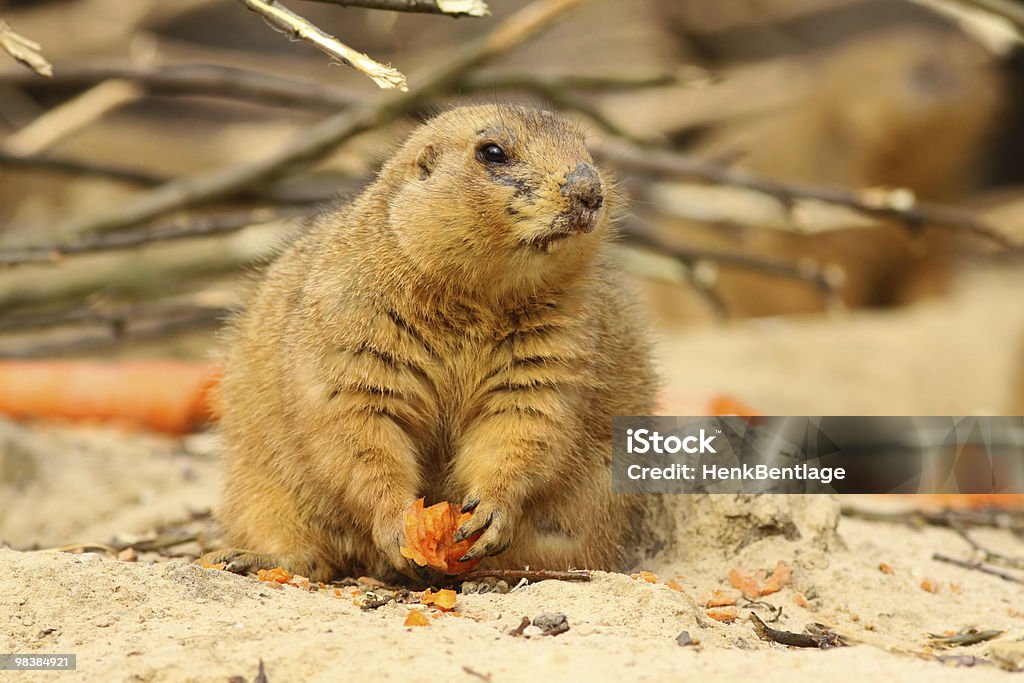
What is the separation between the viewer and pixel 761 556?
4160 mm

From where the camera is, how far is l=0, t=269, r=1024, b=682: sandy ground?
8.99ft

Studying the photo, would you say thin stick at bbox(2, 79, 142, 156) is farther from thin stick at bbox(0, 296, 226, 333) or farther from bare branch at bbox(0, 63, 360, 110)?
thin stick at bbox(0, 296, 226, 333)

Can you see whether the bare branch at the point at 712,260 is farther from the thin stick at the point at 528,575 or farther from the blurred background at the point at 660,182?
the thin stick at the point at 528,575

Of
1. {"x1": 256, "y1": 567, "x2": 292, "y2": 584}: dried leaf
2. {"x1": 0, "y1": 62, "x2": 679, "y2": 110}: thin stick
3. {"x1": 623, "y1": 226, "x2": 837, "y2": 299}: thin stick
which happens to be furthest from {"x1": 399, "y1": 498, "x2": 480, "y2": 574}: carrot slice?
{"x1": 623, "y1": 226, "x2": 837, "y2": 299}: thin stick

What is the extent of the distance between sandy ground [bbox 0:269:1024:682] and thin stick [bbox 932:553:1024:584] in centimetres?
3

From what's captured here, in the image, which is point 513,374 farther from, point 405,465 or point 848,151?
point 848,151

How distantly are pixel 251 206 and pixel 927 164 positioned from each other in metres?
8.66

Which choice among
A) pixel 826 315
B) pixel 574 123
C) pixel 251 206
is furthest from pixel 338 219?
pixel 826 315

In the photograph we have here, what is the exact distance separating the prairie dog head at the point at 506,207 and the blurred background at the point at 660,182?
4.06 ft

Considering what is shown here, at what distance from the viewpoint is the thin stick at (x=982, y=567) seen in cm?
439

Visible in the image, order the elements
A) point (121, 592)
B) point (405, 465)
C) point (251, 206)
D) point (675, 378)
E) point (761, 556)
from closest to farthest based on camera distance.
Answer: point (121, 592) → point (405, 465) → point (761, 556) → point (251, 206) → point (675, 378)

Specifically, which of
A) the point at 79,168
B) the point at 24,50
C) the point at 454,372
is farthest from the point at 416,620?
the point at 79,168

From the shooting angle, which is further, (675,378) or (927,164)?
(927,164)

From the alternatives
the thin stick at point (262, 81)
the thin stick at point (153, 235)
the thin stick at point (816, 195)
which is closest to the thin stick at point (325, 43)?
the thin stick at point (153, 235)
